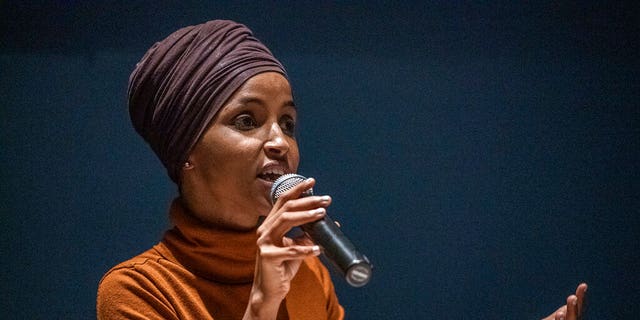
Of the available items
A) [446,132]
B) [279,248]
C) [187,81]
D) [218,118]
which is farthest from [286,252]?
[446,132]

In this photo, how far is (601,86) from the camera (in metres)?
2.08

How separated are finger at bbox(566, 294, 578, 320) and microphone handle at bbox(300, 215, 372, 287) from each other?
2.03 ft

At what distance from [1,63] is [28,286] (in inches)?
24.0

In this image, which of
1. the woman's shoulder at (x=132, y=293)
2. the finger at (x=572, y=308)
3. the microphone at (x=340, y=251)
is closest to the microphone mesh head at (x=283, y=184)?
the microphone at (x=340, y=251)

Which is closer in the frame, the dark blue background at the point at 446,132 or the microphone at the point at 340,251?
the microphone at the point at 340,251

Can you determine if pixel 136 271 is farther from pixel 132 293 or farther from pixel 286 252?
pixel 286 252

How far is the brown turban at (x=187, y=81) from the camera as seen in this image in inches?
58.6

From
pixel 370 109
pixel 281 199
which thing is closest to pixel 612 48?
pixel 370 109

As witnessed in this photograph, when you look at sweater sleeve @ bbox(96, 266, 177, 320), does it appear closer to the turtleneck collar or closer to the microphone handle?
the turtleneck collar

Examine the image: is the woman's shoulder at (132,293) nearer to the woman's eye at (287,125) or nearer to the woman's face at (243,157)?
the woman's face at (243,157)

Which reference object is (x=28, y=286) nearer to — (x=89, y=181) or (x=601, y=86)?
(x=89, y=181)

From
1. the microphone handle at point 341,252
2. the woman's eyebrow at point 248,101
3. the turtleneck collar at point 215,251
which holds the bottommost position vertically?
the turtleneck collar at point 215,251

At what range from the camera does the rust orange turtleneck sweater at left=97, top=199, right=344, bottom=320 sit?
4.62ft

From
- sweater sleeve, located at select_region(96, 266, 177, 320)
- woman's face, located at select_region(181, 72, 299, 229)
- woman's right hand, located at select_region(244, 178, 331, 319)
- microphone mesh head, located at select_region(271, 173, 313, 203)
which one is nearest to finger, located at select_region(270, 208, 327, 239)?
woman's right hand, located at select_region(244, 178, 331, 319)
